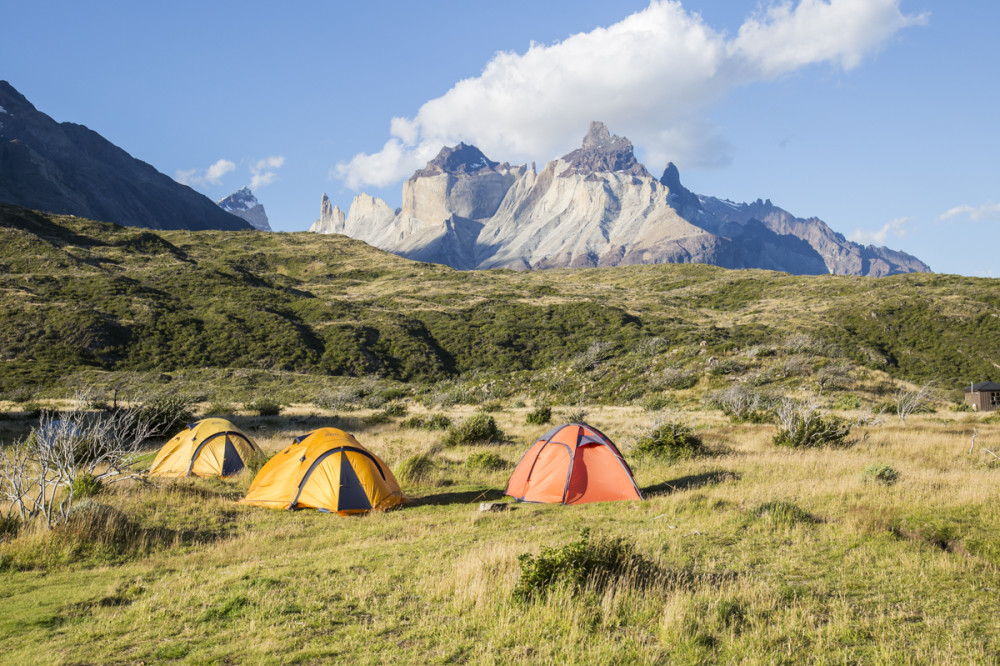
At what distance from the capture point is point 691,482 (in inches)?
477

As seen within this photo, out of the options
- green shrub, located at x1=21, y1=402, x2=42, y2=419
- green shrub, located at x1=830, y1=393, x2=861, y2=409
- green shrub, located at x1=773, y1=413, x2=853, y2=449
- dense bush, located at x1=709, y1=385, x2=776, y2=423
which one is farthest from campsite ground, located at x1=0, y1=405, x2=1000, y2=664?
green shrub, located at x1=21, y1=402, x2=42, y2=419

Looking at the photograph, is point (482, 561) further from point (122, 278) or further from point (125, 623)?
point (122, 278)

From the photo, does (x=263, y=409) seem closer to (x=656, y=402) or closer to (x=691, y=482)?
(x=656, y=402)

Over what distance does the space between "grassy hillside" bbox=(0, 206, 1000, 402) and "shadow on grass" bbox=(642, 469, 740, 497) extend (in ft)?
79.7

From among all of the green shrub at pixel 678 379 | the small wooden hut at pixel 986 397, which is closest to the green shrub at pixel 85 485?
the green shrub at pixel 678 379

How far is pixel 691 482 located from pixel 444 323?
56256mm

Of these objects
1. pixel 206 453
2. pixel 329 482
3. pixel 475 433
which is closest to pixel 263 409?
pixel 475 433

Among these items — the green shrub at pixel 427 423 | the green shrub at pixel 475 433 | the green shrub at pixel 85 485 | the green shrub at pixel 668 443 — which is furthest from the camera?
the green shrub at pixel 427 423

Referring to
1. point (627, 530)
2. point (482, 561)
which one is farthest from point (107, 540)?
point (627, 530)

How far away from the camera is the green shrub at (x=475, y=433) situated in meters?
19.4

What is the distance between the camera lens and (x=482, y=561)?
655cm

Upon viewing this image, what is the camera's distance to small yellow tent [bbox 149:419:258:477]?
570 inches

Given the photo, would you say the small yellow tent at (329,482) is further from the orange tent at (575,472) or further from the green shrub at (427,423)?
the green shrub at (427,423)

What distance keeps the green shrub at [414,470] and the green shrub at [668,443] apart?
5850mm
